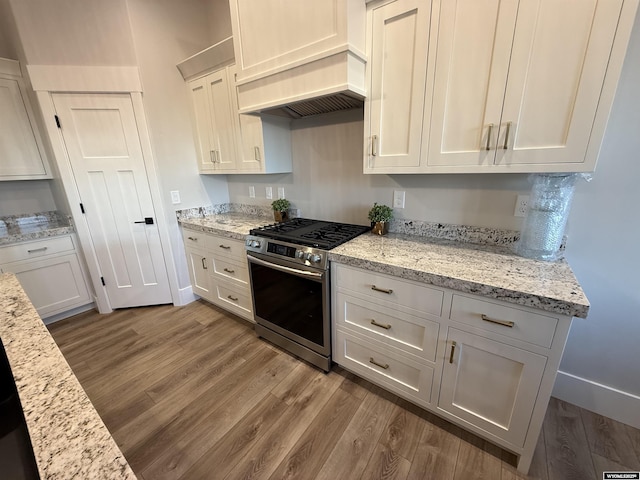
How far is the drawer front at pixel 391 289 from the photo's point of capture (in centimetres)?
139

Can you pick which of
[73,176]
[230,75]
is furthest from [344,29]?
[73,176]

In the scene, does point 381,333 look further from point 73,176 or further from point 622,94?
point 73,176

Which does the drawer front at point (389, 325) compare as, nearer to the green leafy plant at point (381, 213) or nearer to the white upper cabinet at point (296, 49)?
the green leafy plant at point (381, 213)

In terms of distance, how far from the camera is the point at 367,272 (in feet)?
5.19

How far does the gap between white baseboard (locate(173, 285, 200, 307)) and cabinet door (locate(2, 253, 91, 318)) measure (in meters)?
0.93

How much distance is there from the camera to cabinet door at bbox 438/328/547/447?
1.22 metres

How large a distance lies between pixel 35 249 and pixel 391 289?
10.4ft

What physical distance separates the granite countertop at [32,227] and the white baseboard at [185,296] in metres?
1.17

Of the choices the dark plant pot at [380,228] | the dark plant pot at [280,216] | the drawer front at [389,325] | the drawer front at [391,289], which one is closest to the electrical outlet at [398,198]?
the dark plant pot at [380,228]

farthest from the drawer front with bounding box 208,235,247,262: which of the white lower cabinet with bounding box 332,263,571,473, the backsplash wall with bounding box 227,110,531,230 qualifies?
the white lower cabinet with bounding box 332,263,571,473

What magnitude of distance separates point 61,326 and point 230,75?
2877mm

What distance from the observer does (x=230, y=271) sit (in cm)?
248

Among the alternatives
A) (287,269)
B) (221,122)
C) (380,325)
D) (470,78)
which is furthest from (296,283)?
(221,122)

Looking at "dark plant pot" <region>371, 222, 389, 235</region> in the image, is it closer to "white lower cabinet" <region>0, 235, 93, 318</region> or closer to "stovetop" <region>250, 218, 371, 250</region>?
"stovetop" <region>250, 218, 371, 250</region>
